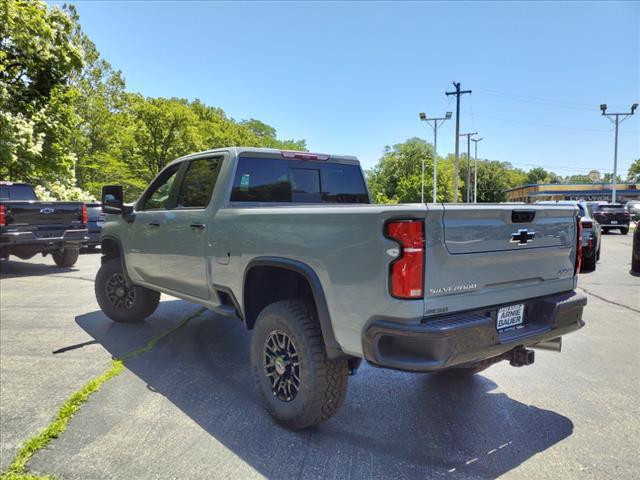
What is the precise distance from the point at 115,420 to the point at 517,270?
2943 millimetres

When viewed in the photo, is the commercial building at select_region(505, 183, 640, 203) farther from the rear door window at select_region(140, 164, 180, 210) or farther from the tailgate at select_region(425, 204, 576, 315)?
the tailgate at select_region(425, 204, 576, 315)

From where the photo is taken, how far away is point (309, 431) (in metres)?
3.12

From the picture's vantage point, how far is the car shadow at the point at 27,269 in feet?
33.9

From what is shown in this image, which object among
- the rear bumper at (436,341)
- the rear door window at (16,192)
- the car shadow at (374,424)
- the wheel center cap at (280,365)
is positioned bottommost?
the car shadow at (374,424)

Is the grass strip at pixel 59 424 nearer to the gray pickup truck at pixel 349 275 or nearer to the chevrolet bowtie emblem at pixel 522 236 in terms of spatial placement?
the gray pickup truck at pixel 349 275

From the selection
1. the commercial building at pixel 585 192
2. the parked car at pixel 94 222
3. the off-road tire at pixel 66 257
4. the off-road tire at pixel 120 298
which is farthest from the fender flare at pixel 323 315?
the commercial building at pixel 585 192

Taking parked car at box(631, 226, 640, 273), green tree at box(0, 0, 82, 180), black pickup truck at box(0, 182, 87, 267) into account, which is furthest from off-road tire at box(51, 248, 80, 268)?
parked car at box(631, 226, 640, 273)

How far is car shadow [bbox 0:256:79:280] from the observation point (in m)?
10.3

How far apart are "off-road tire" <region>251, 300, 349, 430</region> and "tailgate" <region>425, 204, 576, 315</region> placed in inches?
32.0

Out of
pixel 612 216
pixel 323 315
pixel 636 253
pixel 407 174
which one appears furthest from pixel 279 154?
pixel 407 174

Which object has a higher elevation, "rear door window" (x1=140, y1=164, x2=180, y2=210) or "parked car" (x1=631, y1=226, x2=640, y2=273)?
"rear door window" (x1=140, y1=164, x2=180, y2=210)

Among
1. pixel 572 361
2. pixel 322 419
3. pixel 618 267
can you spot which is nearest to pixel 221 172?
pixel 322 419

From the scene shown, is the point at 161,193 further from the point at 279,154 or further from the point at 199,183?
the point at 279,154

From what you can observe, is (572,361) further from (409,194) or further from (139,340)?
(409,194)
